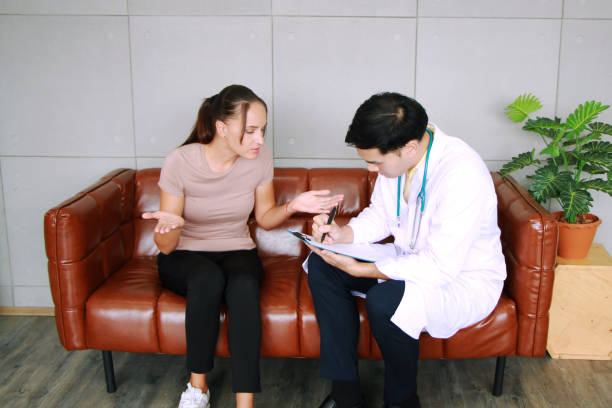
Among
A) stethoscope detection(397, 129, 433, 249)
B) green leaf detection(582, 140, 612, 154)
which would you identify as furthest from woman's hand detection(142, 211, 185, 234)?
green leaf detection(582, 140, 612, 154)

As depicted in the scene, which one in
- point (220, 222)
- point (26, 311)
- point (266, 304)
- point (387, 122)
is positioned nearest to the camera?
point (387, 122)

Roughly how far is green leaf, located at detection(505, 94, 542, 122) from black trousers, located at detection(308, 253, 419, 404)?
131 cm

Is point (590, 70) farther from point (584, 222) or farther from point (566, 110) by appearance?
point (584, 222)

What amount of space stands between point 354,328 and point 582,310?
4.31 ft

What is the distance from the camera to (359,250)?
220cm

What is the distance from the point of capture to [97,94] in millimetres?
3131

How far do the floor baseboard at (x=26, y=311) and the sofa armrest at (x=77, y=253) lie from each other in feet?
3.49

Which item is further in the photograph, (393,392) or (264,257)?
(264,257)

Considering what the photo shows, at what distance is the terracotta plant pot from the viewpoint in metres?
2.66

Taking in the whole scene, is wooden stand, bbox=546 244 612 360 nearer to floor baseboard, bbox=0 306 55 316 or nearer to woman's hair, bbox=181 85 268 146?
woman's hair, bbox=181 85 268 146

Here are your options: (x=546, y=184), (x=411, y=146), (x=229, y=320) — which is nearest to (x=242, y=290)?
(x=229, y=320)

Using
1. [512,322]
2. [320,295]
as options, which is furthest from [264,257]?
[512,322]

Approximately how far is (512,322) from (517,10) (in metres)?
1.78

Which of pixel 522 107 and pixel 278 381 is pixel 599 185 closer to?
pixel 522 107
